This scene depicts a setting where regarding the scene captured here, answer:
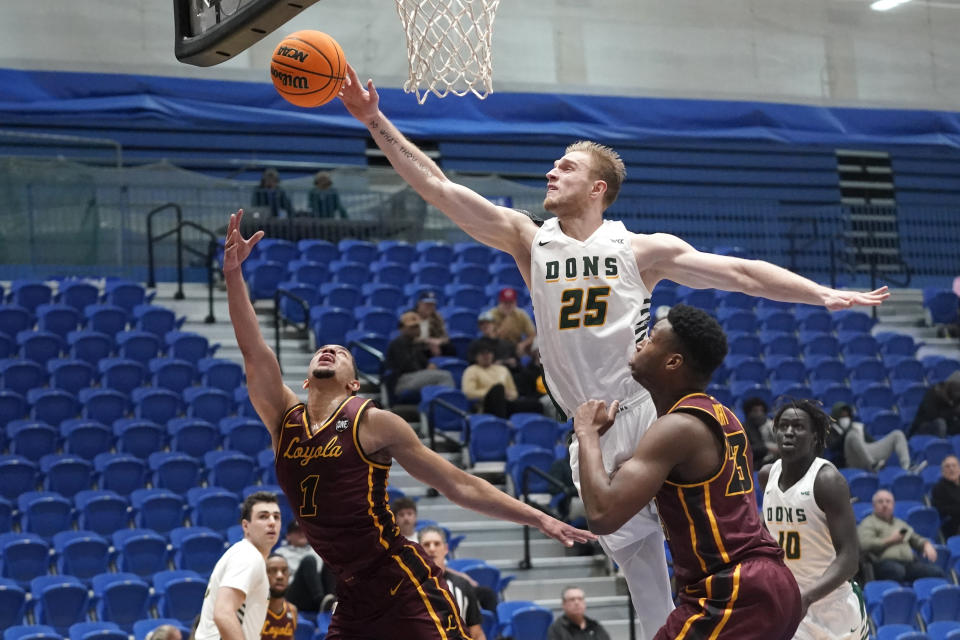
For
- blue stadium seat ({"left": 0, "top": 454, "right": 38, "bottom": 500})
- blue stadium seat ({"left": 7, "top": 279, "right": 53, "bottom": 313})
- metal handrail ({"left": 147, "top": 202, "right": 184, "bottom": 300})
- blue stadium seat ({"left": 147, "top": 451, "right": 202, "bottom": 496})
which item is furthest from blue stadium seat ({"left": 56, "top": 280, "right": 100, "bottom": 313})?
blue stadium seat ({"left": 147, "top": 451, "right": 202, "bottom": 496})

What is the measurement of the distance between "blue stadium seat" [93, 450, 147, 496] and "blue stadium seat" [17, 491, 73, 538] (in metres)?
0.54

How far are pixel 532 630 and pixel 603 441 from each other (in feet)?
17.8

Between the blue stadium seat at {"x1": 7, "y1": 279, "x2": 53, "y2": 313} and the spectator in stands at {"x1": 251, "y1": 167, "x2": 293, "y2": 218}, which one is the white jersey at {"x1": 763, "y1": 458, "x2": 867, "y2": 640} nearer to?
the blue stadium seat at {"x1": 7, "y1": 279, "x2": 53, "y2": 313}

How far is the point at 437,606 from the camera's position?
5.18m

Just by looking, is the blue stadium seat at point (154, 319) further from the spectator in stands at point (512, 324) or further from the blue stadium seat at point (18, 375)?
the spectator in stands at point (512, 324)

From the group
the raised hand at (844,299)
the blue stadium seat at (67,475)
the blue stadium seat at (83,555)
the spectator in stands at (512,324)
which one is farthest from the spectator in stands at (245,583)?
the spectator in stands at (512,324)

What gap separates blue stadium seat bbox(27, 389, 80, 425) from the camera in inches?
492

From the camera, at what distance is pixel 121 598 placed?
384 inches

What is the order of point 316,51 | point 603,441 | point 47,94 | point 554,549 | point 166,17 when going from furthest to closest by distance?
point 166,17 < point 47,94 < point 554,549 < point 316,51 < point 603,441

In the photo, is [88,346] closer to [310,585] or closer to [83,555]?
[83,555]

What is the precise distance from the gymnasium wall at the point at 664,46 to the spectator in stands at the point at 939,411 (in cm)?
579

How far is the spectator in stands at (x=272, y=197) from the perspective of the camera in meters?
17.2

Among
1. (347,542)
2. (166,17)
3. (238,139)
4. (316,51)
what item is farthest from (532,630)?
(238,139)

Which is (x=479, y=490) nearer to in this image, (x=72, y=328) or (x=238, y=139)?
(x=72, y=328)
